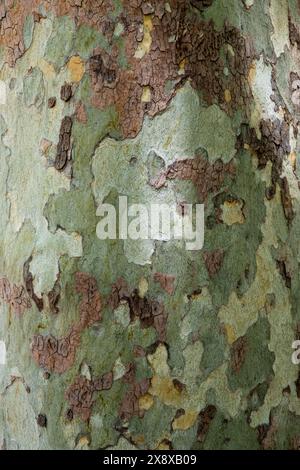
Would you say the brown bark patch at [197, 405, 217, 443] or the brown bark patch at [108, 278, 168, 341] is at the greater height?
the brown bark patch at [108, 278, 168, 341]

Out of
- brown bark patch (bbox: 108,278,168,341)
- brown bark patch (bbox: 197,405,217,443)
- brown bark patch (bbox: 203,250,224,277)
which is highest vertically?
brown bark patch (bbox: 203,250,224,277)

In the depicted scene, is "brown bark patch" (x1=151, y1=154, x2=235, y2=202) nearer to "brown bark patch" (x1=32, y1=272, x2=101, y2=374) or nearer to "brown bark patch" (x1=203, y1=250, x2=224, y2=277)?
"brown bark patch" (x1=203, y1=250, x2=224, y2=277)

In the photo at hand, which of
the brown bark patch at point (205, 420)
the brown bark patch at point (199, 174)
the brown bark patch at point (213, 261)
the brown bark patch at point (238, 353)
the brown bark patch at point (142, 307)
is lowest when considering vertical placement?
the brown bark patch at point (205, 420)

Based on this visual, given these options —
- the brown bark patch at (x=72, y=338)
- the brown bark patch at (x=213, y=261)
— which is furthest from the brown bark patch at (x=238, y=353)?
the brown bark patch at (x=72, y=338)

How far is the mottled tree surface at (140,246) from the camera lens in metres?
0.97

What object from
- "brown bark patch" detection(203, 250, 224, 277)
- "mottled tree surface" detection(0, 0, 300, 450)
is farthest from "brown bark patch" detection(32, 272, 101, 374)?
"brown bark patch" detection(203, 250, 224, 277)

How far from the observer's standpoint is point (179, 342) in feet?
3.21

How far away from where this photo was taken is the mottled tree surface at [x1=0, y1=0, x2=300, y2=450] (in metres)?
0.97

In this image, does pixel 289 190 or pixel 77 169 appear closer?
pixel 77 169

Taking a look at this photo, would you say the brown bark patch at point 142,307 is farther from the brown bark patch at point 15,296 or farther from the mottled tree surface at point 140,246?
the brown bark patch at point 15,296

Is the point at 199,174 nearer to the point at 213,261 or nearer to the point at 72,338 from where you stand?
the point at 213,261
